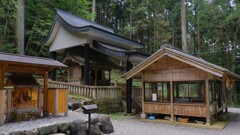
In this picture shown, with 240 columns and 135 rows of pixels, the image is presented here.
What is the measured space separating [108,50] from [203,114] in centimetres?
667

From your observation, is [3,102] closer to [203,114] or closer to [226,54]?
[203,114]

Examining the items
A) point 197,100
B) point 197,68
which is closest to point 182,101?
point 197,100

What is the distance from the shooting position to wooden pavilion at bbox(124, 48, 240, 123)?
32.6ft

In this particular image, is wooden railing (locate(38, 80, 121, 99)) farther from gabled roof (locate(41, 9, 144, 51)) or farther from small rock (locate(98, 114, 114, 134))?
small rock (locate(98, 114, 114, 134))

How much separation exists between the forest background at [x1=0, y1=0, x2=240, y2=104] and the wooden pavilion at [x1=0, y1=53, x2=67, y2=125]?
9640 mm

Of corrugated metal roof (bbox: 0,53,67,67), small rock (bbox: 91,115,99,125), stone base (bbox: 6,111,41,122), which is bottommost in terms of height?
small rock (bbox: 91,115,99,125)

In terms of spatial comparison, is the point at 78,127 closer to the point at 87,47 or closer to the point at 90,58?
the point at 87,47

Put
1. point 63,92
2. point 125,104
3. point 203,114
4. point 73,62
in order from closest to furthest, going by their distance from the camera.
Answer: point 63,92
point 203,114
point 125,104
point 73,62

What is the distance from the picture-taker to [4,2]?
55.1ft

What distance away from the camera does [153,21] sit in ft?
84.6

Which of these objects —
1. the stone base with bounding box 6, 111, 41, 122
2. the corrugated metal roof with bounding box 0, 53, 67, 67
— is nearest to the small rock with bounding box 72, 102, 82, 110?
the stone base with bounding box 6, 111, 41, 122

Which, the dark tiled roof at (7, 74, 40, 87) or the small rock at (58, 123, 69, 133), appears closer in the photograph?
the small rock at (58, 123, 69, 133)

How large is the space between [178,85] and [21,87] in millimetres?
8377

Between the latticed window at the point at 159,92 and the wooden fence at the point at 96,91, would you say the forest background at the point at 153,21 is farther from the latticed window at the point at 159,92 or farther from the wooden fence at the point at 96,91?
the latticed window at the point at 159,92
